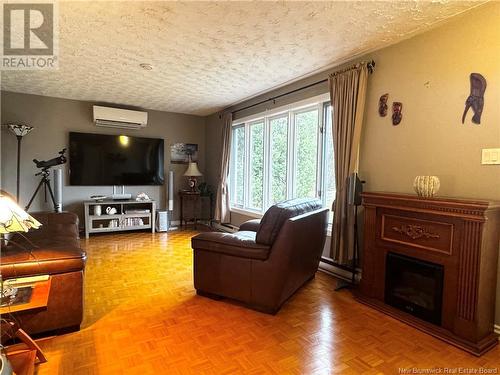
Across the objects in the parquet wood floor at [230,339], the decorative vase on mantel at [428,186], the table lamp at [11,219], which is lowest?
the parquet wood floor at [230,339]

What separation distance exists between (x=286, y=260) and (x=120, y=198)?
4.16 meters

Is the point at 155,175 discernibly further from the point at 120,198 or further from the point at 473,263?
the point at 473,263

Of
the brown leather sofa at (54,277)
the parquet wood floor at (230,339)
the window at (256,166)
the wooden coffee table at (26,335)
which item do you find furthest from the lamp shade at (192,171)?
the wooden coffee table at (26,335)

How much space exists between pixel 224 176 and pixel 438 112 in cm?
375

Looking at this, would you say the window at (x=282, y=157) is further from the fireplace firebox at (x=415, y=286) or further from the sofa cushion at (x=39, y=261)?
the sofa cushion at (x=39, y=261)

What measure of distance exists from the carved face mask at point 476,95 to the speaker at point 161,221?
4.91 m

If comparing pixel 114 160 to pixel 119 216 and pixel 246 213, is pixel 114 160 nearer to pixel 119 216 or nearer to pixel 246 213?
pixel 119 216

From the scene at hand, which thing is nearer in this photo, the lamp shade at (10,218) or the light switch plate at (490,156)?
the lamp shade at (10,218)

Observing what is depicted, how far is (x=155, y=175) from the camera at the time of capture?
5.80m

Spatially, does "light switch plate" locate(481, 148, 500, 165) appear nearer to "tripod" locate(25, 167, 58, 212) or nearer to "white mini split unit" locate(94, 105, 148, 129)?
"white mini split unit" locate(94, 105, 148, 129)

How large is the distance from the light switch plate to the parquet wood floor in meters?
1.31

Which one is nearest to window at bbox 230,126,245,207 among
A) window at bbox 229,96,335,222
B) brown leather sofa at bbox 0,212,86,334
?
window at bbox 229,96,335,222

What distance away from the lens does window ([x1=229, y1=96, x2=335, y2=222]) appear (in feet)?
11.6

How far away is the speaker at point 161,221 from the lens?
555cm
